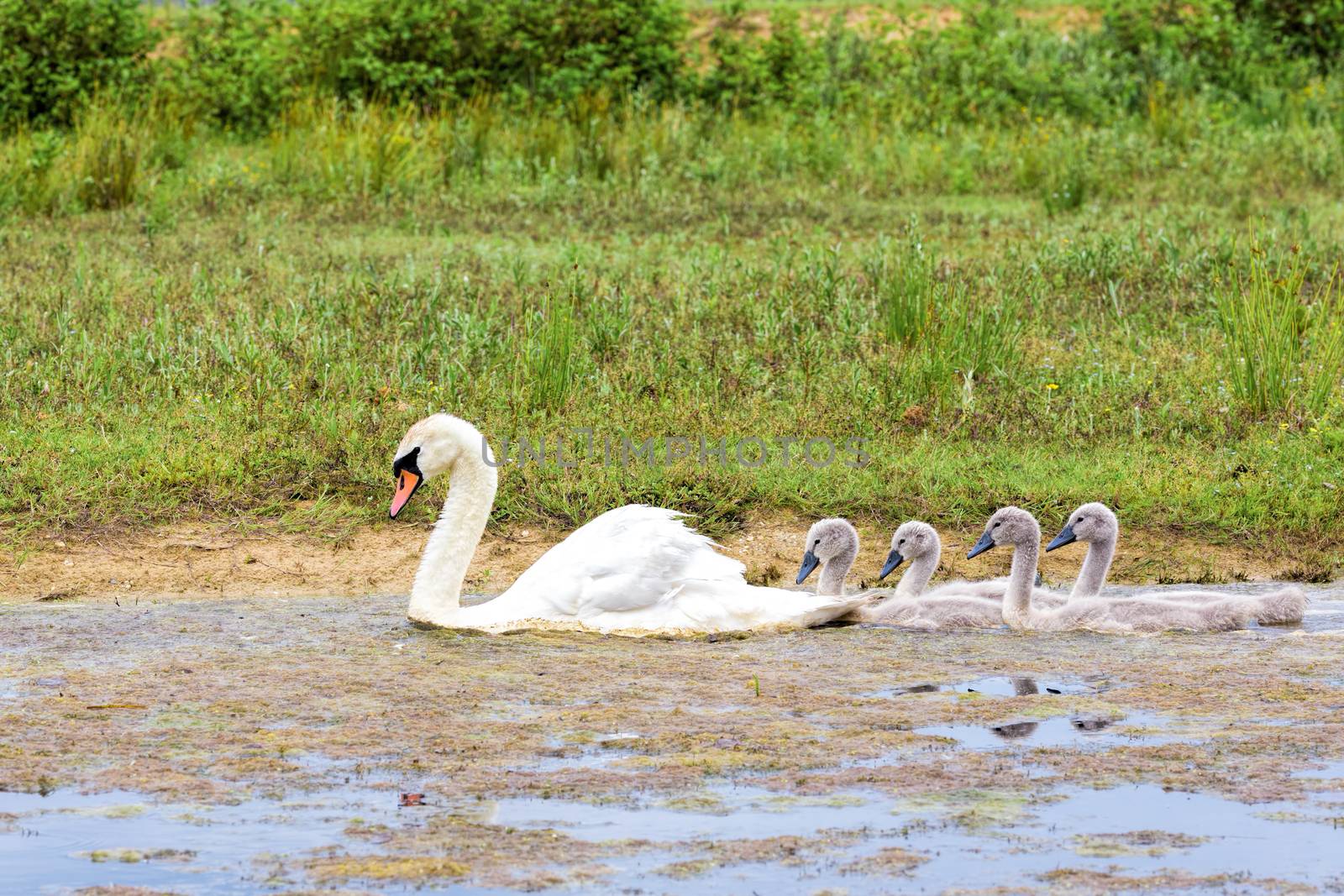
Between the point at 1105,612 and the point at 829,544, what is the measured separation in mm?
1205

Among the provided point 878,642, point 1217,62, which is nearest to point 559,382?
point 878,642

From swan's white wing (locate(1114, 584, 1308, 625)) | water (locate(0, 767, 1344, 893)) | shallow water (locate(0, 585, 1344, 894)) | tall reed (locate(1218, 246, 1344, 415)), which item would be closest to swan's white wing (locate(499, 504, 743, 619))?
shallow water (locate(0, 585, 1344, 894))

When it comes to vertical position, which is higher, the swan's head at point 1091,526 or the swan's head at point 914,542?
the swan's head at point 1091,526

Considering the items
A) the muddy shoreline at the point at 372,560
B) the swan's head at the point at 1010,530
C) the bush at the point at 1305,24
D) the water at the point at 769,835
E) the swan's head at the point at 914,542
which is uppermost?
the bush at the point at 1305,24

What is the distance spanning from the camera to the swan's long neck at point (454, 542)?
729 centimetres

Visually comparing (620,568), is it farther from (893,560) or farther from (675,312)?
(675,312)

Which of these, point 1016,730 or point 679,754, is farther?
point 1016,730

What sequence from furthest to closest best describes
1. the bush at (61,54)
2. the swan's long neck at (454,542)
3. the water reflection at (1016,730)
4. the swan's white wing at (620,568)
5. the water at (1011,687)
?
the bush at (61,54) < the swan's long neck at (454,542) < the swan's white wing at (620,568) < the water at (1011,687) < the water reflection at (1016,730)

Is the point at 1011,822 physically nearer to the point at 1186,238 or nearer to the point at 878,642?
the point at 878,642

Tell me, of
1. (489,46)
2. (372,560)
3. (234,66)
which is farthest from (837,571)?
(234,66)

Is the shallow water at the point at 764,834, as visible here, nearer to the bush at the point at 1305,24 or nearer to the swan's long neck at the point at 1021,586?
the swan's long neck at the point at 1021,586

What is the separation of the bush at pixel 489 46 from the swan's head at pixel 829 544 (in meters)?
13.3

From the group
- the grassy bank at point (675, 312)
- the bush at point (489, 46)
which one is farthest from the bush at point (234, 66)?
the grassy bank at point (675, 312)

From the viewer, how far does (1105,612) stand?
23.6 ft
